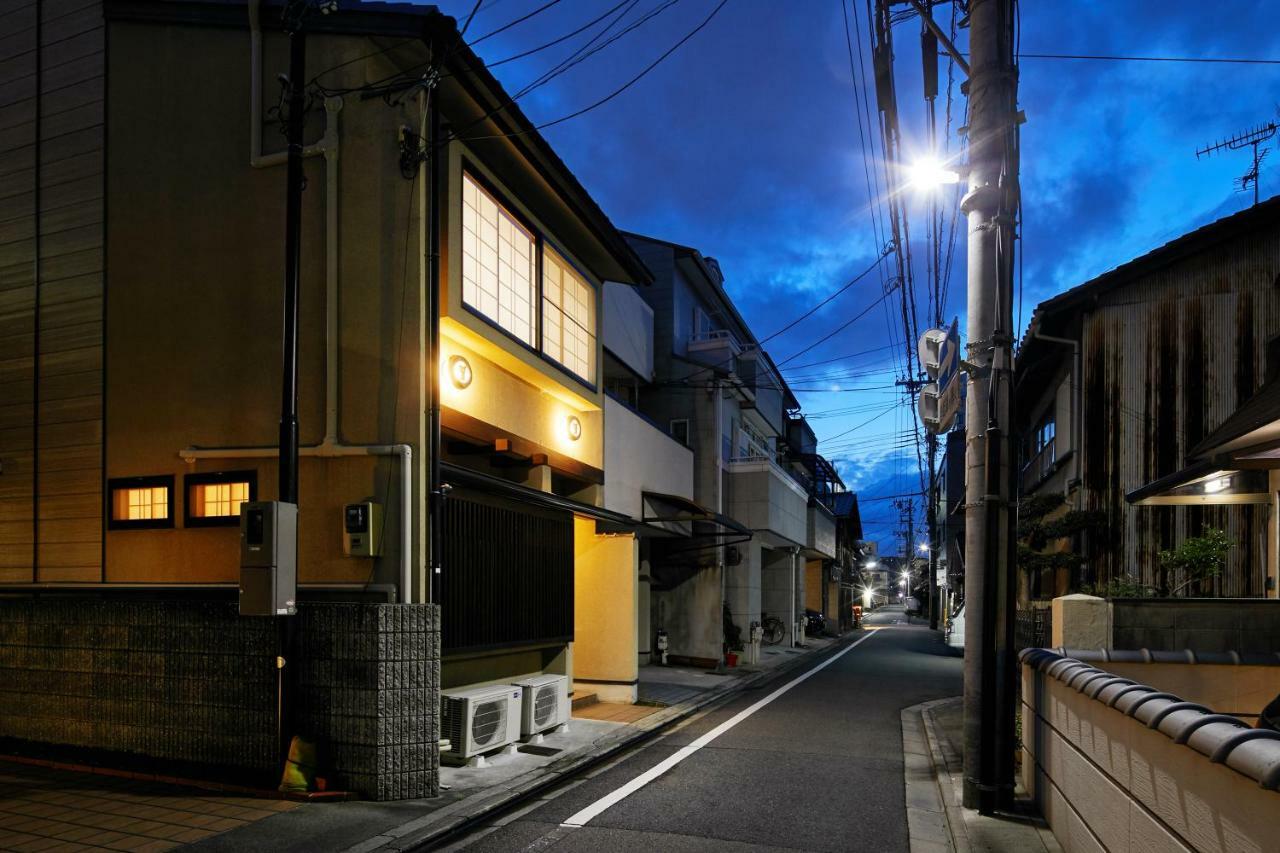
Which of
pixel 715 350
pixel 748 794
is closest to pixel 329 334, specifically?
pixel 748 794

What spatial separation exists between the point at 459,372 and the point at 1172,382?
598 inches

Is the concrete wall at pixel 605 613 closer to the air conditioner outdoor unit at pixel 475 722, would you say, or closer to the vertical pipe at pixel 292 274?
the air conditioner outdoor unit at pixel 475 722

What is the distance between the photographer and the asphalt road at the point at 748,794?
7.33 metres

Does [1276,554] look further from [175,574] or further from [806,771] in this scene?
[175,574]

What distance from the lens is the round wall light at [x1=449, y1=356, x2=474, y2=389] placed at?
10.5m

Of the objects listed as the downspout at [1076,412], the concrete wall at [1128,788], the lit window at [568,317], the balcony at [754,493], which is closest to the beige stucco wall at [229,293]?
the lit window at [568,317]

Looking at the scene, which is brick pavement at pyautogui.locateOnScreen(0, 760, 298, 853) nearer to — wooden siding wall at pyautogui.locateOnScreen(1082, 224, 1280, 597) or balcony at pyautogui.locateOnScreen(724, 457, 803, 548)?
wooden siding wall at pyautogui.locateOnScreen(1082, 224, 1280, 597)

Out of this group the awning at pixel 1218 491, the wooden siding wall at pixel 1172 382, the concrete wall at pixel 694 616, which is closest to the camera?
the awning at pixel 1218 491

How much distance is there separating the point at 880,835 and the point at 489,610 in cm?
543

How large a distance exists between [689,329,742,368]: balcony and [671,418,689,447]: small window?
178 cm

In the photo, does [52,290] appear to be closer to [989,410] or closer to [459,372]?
[459,372]

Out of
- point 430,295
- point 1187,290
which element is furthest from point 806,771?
point 1187,290

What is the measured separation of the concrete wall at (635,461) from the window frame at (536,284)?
5.02 ft

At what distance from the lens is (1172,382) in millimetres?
17734
